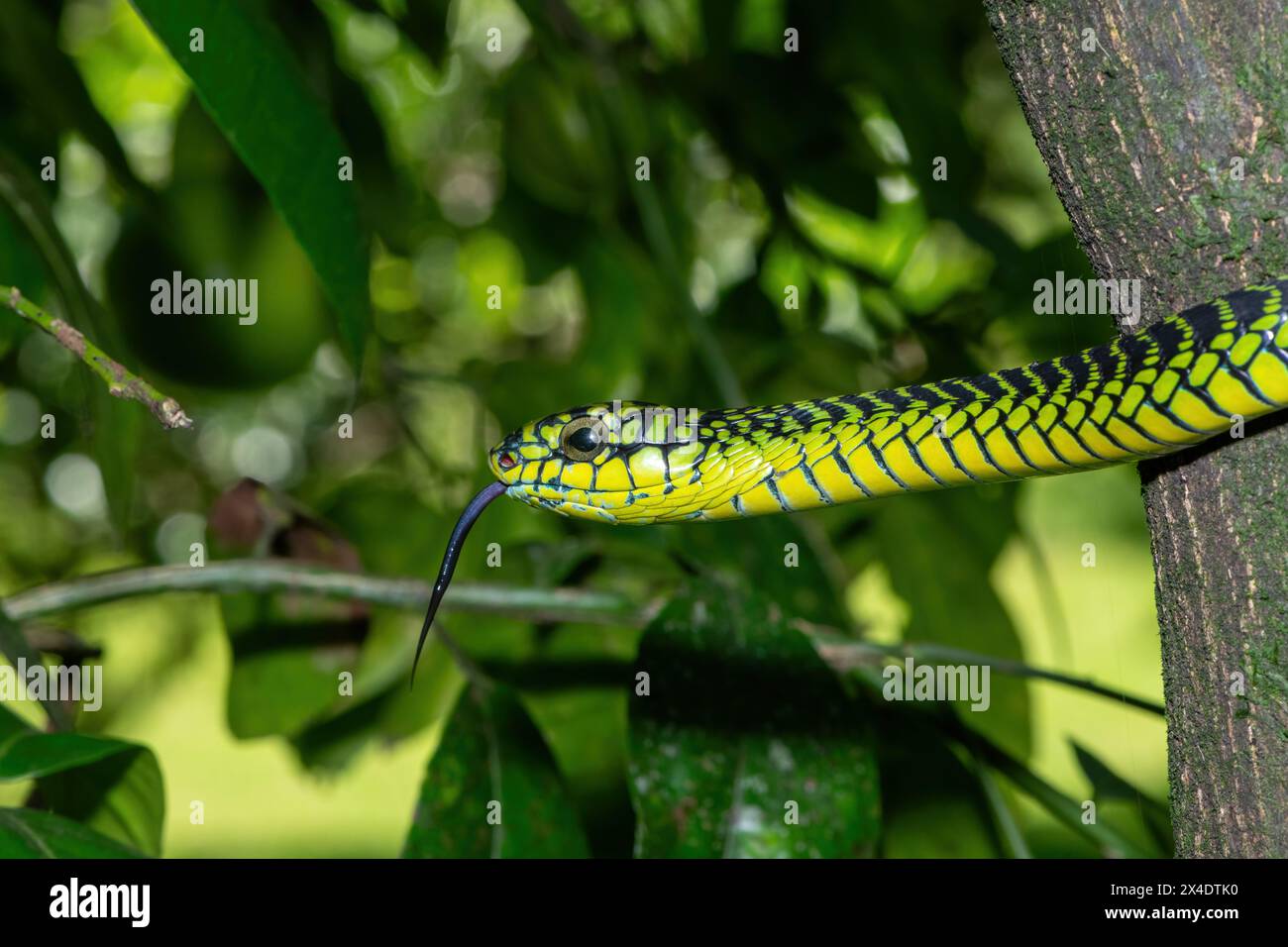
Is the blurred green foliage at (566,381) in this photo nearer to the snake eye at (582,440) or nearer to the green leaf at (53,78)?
the green leaf at (53,78)

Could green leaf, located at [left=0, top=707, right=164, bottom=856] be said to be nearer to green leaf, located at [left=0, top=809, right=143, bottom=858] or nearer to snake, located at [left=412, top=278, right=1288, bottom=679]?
green leaf, located at [left=0, top=809, right=143, bottom=858]

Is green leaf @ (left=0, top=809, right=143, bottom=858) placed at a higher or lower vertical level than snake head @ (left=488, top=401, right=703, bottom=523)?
lower

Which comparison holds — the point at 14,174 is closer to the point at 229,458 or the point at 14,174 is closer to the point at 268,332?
the point at 268,332

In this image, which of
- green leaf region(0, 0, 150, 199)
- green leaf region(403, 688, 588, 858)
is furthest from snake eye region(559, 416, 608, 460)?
green leaf region(0, 0, 150, 199)

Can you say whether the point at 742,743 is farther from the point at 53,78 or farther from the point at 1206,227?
the point at 53,78

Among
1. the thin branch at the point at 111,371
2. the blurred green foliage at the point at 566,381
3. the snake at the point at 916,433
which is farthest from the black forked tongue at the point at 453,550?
the thin branch at the point at 111,371
